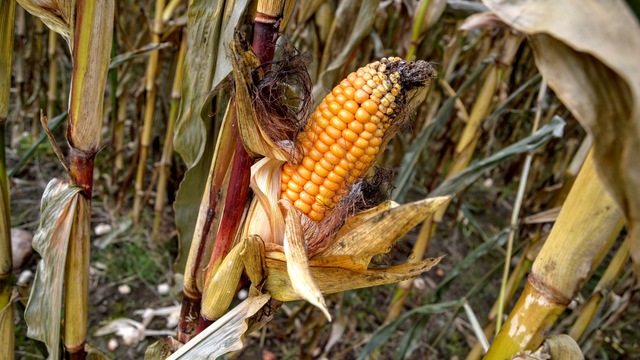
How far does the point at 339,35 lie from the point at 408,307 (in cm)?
111

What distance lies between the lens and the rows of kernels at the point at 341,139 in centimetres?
58

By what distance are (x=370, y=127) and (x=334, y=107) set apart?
5cm

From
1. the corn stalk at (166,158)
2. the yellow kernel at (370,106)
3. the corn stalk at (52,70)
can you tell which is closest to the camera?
the yellow kernel at (370,106)

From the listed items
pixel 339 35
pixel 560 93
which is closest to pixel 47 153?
pixel 339 35

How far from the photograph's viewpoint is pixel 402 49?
4.72ft

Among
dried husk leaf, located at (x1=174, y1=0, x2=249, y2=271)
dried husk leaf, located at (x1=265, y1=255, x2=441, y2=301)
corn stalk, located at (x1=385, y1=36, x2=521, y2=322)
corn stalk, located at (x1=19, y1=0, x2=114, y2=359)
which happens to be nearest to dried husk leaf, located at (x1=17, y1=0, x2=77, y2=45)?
corn stalk, located at (x1=19, y1=0, x2=114, y2=359)

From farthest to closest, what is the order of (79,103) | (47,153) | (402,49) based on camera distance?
1. (47,153)
2. (402,49)
3. (79,103)

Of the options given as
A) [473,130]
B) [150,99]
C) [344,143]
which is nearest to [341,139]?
[344,143]

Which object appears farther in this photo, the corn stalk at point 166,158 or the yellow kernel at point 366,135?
the corn stalk at point 166,158

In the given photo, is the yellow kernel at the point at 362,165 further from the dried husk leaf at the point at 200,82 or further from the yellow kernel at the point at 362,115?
the dried husk leaf at the point at 200,82

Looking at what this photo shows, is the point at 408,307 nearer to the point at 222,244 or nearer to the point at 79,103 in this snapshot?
the point at 222,244

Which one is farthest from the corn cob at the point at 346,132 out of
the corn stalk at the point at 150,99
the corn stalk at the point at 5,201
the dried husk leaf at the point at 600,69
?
the corn stalk at the point at 150,99

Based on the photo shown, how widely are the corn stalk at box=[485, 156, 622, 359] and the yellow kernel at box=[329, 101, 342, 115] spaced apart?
0.90 feet

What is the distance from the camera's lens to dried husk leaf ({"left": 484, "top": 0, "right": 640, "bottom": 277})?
0.29m
